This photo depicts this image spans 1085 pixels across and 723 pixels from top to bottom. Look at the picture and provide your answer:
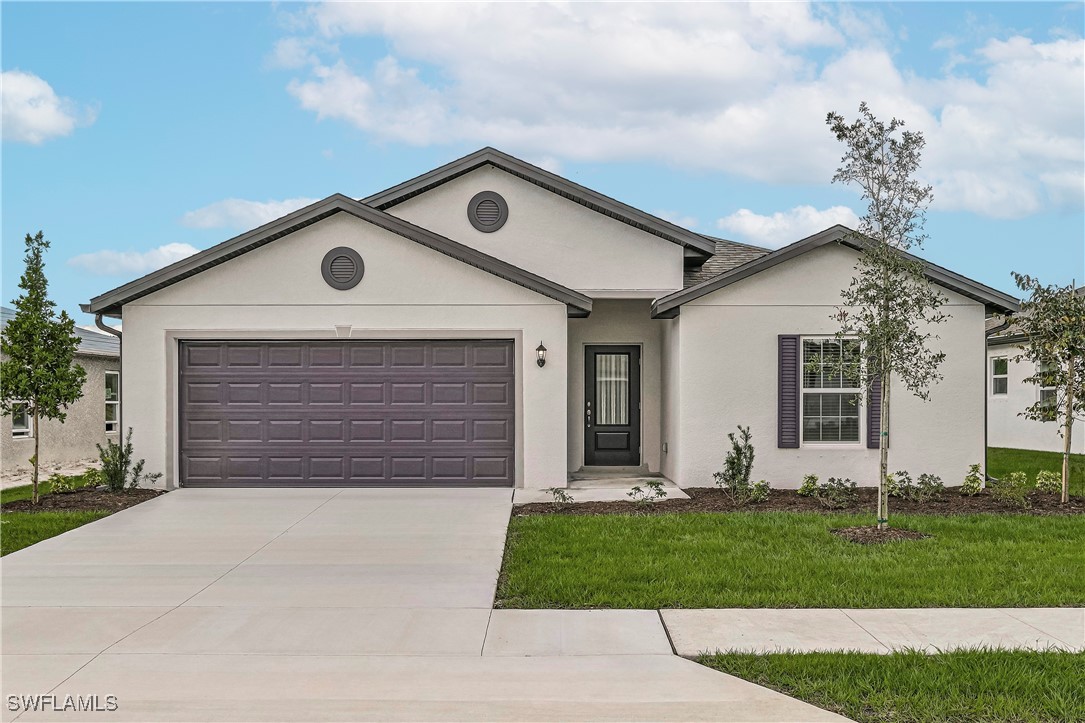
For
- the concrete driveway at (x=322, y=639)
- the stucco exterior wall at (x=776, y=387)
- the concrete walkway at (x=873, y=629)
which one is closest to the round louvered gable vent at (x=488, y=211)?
the stucco exterior wall at (x=776, y=387)

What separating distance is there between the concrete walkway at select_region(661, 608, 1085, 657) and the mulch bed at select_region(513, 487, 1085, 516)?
4611 millimetres

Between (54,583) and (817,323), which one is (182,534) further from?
(817,323)

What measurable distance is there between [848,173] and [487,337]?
616 centimetres

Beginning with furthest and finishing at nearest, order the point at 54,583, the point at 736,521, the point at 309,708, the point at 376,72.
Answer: the point at 376,72, the point at 736,521, the point at 54,583, the point at 309,708

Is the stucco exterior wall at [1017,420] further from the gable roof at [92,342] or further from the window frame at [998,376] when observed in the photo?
the gable roof at [92,342]

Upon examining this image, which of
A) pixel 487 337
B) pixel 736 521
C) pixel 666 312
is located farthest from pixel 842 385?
pixel 487 337

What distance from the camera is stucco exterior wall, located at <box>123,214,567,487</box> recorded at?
13992 mm

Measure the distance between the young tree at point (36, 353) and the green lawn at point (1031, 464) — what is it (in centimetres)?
1581

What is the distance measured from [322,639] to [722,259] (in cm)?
1317

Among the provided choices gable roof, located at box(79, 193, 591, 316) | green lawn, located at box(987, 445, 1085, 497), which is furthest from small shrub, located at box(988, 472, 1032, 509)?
gable roof, located at box(79, 193, 591, 316)

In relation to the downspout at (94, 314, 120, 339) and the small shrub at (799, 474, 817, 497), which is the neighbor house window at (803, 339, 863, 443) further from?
the downspout at (94, 314, 120, 339)

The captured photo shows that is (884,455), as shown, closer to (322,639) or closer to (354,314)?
(322,639)

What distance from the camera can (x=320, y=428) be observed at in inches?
556

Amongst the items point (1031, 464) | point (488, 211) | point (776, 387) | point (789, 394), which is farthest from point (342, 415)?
point (1031, 464)
